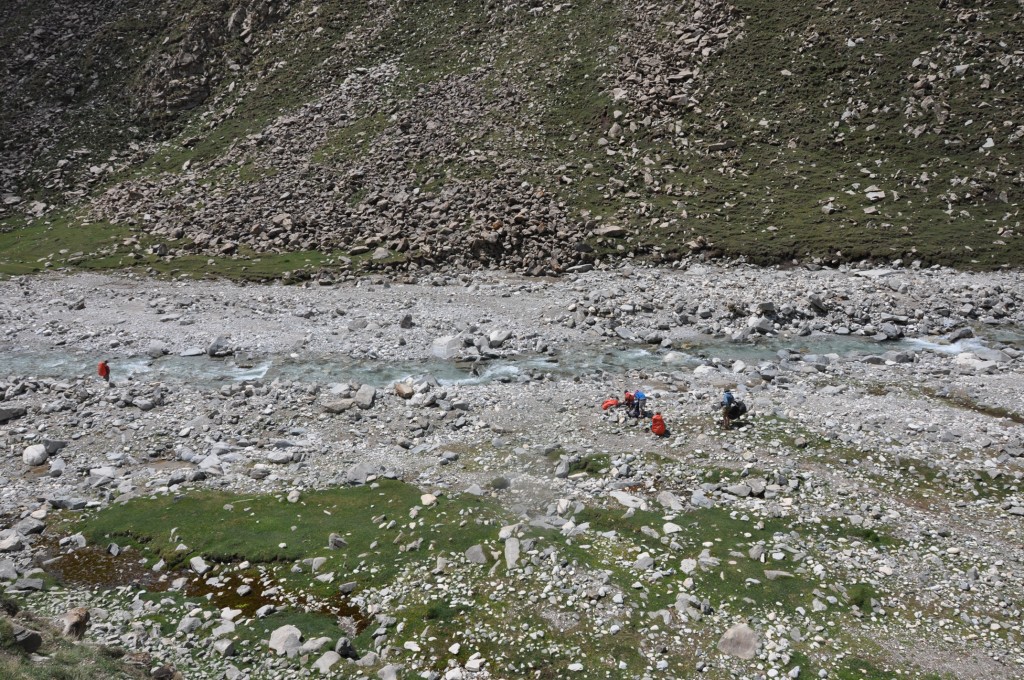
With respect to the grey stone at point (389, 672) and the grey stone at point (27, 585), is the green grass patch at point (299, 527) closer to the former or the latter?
the grey stone at point (27, 585)

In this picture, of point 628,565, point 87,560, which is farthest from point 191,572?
point 628,565

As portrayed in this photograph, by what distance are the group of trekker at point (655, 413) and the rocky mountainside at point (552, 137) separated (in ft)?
87.9

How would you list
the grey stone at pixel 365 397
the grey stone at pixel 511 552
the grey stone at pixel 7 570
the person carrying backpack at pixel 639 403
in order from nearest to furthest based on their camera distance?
1. the grey stone at pixel 511 552
2. the grey stone at pixel 7 570
3. the person carrying backpack at pixel 639 403
4. the grey stone at pixel 365 397

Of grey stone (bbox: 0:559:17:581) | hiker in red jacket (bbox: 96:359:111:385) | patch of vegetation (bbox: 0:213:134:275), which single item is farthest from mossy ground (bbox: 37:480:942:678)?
patch of vegetation (bbox: 0:213:134:275)

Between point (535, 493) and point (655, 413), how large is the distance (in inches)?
316

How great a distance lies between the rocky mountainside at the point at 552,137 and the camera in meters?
59.5

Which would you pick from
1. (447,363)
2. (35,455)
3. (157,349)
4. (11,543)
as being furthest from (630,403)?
(157,349)

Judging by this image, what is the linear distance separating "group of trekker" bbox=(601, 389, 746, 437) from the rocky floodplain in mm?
531

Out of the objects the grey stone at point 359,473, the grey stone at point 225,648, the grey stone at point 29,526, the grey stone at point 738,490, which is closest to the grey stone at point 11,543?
the grey stone at point 29,526

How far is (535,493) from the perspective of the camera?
2481 cm

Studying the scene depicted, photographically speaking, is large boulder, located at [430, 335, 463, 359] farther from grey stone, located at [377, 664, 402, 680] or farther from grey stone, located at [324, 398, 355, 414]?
grey stone, located at [377, 664, 402, 680]

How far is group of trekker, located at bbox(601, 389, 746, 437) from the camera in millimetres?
28828

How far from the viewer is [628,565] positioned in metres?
20.5

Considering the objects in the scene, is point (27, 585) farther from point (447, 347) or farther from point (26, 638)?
point (447, 347)
